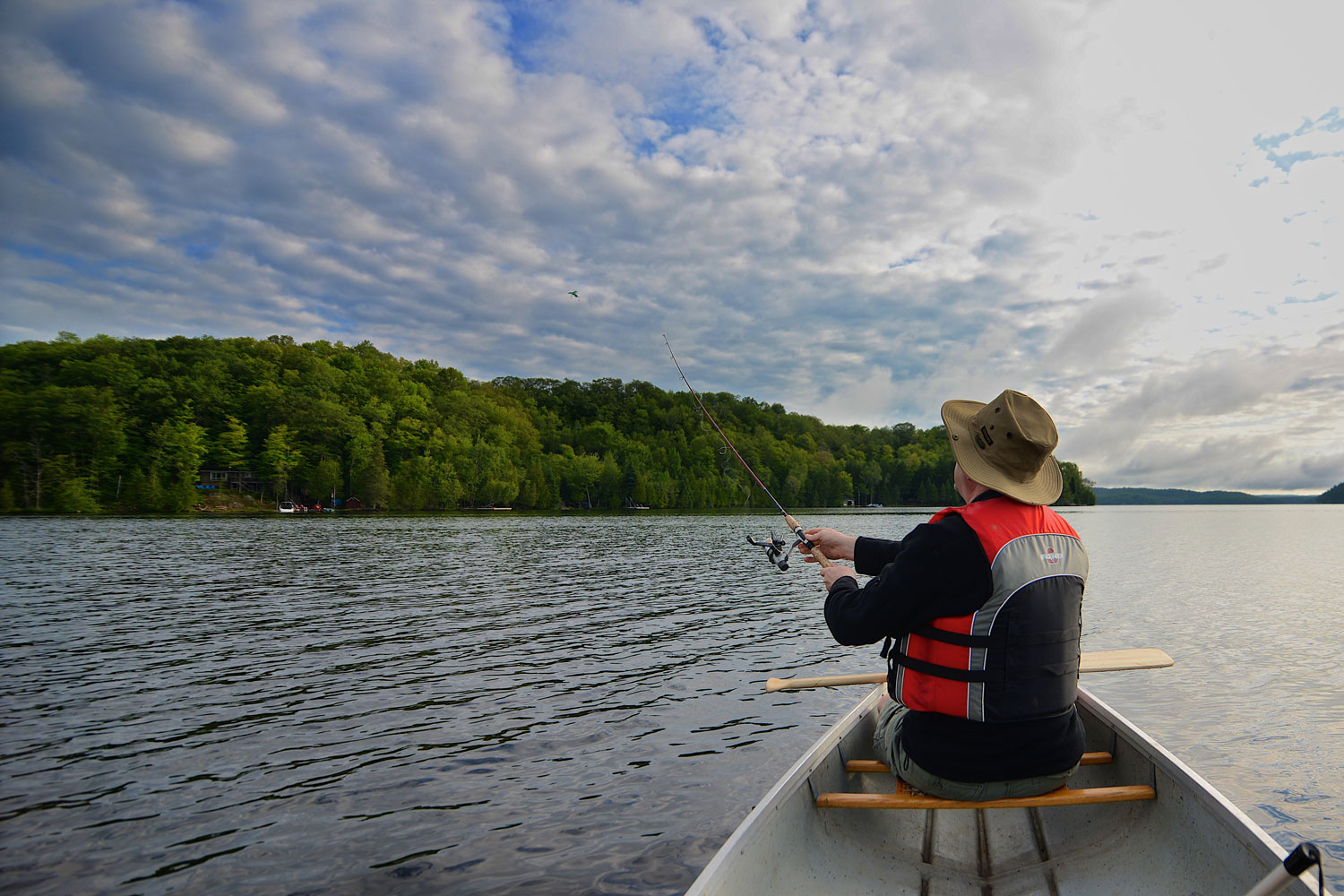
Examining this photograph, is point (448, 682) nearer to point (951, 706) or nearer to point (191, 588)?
point (951, 706)

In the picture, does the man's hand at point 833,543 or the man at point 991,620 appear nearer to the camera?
the man at point 991,620

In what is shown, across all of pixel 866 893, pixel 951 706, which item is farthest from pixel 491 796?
pixel 951 706

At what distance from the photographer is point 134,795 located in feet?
20.1

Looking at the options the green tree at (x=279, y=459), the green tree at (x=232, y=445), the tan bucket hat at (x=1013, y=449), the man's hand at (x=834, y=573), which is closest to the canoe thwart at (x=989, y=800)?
the man's hand at (x=834, y=573)

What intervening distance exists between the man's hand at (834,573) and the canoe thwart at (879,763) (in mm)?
1196

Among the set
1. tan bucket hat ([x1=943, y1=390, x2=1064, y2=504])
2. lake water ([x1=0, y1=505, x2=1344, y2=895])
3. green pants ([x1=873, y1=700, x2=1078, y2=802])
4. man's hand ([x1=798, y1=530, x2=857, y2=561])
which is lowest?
lake water ([x1=0, y1=505, x2=1344, y2=895])

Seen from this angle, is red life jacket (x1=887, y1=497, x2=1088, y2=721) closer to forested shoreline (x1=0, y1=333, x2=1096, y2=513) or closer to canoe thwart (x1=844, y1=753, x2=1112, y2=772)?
canoe thwart (x1=844, y1=753, x2=1112, y2=772)

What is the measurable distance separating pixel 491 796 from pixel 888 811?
3542 millimetres

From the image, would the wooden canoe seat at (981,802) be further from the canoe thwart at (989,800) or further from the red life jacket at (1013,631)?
the red life jacket at (1013,631)

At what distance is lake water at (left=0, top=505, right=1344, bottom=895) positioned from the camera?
5.22 m

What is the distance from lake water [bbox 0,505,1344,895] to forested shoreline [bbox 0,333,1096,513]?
64.6 metres

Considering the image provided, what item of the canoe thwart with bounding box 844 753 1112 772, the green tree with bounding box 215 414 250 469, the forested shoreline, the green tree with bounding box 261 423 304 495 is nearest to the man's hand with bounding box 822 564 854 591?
the canoe thwart with bounding box 844 753 1112 772

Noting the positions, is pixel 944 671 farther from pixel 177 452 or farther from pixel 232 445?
pixel 232 445

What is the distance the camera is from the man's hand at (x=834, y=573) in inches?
155
